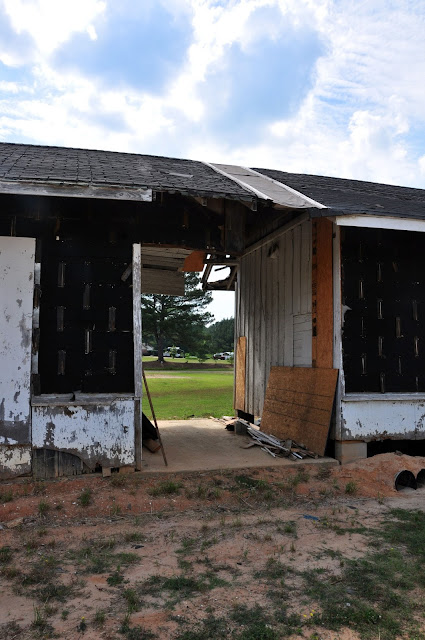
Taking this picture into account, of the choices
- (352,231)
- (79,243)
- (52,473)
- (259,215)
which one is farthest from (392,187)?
(52,473)

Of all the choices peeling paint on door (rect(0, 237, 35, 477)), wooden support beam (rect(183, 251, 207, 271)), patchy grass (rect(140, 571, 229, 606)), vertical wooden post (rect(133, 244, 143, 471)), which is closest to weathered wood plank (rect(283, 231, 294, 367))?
wooden support beam (rect(183, 251, 207, 271))

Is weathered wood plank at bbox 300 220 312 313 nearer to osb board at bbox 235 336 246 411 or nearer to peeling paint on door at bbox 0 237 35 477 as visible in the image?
osb board at bbox 235 336 246 411

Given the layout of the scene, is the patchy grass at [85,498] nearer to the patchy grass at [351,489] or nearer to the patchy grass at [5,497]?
the patchy grass at [5,497]

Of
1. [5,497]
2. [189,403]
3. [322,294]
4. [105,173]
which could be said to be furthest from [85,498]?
[189,403]

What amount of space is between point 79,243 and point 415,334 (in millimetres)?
5892

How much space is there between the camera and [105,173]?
7332mm

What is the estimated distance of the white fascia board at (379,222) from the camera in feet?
23.6

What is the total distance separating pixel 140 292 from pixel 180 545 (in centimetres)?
379

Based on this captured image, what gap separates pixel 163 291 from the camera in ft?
41.4

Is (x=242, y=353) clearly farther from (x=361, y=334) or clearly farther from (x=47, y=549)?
(x=47, y=549)

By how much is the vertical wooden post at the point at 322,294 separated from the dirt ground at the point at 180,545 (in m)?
1.96

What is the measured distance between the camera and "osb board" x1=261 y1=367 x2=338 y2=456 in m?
8.23

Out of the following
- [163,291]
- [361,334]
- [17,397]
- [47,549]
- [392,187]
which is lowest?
[47,549]

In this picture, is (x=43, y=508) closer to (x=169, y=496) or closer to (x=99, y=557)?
(x=99, y=557)
